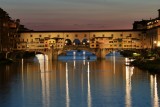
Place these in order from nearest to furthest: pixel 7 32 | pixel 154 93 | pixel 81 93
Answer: pixel 154 93
pixel 81 93
pixel 7 32

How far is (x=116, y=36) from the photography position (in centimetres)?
11962

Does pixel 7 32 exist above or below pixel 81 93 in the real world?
above

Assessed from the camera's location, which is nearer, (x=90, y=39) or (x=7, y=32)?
(x=7, y=32)

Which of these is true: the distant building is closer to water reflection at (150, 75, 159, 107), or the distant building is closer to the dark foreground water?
the dark foreground water

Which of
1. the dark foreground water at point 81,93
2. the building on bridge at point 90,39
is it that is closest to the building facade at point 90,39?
the building on bridge at point 90,39

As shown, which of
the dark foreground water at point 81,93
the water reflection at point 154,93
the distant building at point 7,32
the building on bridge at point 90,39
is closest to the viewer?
the water reflection at point 154,93

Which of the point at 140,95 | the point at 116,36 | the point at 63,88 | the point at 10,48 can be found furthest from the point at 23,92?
the point at 116,36

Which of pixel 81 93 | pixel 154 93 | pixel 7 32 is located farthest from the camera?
pixel 7 32

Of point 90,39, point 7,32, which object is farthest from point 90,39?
point 7,32

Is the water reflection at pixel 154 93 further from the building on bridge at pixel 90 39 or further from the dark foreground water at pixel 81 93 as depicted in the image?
the building on bridge at pixel 90 39

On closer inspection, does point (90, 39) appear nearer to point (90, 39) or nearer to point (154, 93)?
point (90, 39)

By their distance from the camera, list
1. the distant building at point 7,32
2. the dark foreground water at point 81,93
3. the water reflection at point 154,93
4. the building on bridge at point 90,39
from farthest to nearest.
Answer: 1. the building on bridge at point 90,39
2. the distant building at point 7,32
3. the dark foreground water at point 81,93
4. the water reflection at point 154,93

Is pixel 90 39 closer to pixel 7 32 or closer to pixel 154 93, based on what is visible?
pixel 7 32

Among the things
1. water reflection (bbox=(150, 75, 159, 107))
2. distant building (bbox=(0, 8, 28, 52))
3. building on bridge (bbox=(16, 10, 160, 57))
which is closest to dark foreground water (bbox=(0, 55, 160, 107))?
water reflection (bbox=(150, 75, 159, 107))
